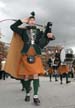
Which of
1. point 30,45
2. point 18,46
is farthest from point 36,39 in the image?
point 18,46

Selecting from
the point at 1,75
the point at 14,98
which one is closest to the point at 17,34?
the point at 14,98

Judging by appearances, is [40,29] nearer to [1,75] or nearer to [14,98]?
[14,98]

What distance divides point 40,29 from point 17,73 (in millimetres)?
1068

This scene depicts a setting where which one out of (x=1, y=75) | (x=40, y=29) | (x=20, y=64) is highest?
(x=40, y=29)

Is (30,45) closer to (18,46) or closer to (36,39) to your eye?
(36,39)

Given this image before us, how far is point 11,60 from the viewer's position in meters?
10.9

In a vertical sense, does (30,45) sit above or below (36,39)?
below

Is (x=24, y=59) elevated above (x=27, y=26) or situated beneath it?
situated beneath

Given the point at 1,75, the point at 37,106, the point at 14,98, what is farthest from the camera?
the point at 1,75

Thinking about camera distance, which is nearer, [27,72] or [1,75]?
[27,72]

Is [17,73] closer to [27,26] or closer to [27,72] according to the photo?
[27,72]

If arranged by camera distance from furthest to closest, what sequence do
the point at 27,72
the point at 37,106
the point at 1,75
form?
the point at 1,75
the point at 27,72
the point at 37,106

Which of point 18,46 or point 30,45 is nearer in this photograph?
point 30,45

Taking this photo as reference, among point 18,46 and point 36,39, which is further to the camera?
point 18,46
